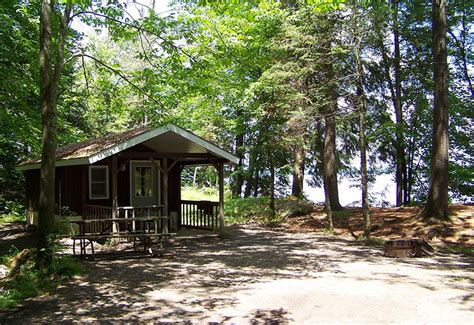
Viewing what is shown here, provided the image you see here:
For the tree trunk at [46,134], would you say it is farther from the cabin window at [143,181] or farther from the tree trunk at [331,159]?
the tree trunk at [331,159]

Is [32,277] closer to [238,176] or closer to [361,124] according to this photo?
[361,124]

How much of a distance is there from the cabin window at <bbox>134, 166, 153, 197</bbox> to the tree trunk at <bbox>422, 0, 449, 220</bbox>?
29.6ft

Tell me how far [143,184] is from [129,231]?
3.43 metres

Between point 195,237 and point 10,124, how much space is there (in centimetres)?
600

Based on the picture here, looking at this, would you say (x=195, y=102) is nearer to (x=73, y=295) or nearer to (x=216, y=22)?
(x=216, y=22)

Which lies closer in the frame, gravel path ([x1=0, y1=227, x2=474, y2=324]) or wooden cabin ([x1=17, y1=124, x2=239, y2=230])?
gravel path ([x1=0, y1=227, x2=474, y2=324])

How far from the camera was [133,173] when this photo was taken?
14484 mm

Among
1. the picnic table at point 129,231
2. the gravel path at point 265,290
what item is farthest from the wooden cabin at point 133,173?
the gravel path at point 265,290

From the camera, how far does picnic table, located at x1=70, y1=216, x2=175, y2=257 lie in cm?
988

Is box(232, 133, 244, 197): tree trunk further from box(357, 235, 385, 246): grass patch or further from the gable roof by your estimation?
box(357, 235, 385, 246): grass patch

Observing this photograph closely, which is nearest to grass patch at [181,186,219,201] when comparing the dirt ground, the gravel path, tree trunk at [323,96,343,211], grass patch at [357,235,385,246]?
the dirt ground

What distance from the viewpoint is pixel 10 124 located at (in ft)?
35.8

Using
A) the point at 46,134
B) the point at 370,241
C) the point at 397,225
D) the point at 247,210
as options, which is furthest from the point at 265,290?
the point at 247,210

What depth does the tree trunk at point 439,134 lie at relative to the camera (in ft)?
42.5
